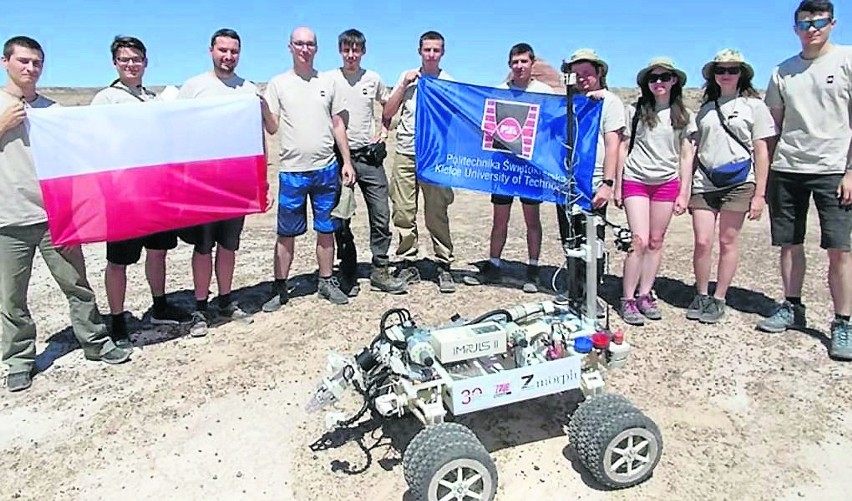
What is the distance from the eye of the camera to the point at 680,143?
6820 millimetres

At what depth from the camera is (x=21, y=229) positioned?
5809mm

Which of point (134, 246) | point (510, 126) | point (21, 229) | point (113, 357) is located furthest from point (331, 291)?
point (21, 229)

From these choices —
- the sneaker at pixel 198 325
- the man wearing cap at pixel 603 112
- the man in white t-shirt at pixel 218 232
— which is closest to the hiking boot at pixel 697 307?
the man wearing cap at pixel 603 112

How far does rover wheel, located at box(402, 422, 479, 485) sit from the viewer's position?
401cm

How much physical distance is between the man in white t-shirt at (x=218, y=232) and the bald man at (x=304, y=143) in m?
0.38

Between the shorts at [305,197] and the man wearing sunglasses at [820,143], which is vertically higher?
the man wearing sunglasses at [820,143]

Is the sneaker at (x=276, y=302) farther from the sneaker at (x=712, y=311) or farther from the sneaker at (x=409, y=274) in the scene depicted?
the sneaker at (x=712, y=311)

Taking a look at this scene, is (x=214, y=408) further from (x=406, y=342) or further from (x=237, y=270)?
(x=237, y=270)

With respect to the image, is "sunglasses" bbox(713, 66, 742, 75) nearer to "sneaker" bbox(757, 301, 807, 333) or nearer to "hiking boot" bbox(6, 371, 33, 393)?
"sneaker" bbox(757, 301, 807, 333)

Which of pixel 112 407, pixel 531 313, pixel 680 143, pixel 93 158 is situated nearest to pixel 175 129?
pixel 93 158

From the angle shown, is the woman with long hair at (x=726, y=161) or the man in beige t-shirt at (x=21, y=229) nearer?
the man in beige t-shirt at (x=21, y=229)

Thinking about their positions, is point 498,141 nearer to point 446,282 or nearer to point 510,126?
point 510,126

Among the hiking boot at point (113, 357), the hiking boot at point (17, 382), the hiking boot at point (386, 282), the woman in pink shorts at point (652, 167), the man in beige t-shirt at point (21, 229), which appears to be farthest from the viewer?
the hiking boot at point (386, 282)

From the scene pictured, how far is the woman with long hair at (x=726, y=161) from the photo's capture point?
6.55m
